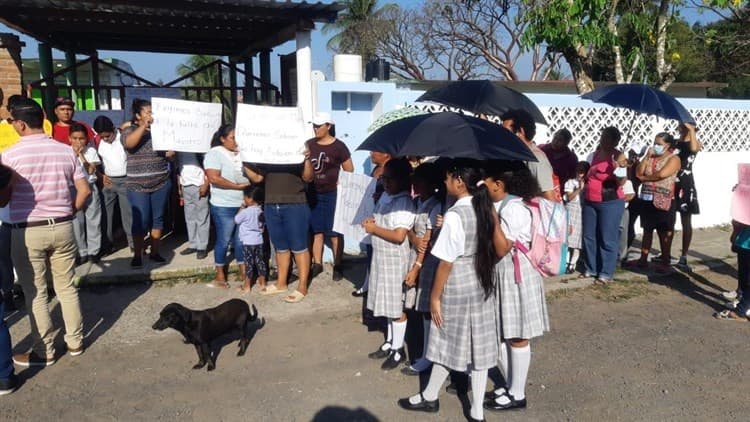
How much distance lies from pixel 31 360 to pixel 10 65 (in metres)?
3.67

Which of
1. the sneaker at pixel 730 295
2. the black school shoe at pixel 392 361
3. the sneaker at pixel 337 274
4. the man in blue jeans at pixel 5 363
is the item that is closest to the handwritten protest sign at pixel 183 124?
the sneaker at pixel 337 274

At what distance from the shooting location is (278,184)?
16.6 ft

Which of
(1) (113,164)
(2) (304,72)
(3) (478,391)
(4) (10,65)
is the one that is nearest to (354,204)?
(3) (478,391)

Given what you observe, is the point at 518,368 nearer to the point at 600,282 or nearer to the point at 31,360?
the point at 600,282

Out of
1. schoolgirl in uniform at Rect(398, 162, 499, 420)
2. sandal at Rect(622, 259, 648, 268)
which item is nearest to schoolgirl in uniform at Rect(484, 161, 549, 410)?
→ schoolgirl in uniform at Rect(398, 162, 499, 420)

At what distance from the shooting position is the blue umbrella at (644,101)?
17.2ft

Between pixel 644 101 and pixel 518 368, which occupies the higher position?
pixel 644 101

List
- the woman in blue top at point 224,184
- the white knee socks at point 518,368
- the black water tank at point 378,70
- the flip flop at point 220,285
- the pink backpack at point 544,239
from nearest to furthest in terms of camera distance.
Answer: the pink backpack at point 544,239 < the white knee socks at point 518,368 < the woman in blue top at point 224,184 < the flip flop at point 220,285 < the black water tank at point 378,70

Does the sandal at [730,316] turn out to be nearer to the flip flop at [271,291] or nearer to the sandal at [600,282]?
the sandal at [600,282]

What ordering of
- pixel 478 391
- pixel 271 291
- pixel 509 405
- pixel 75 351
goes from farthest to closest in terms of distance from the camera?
pixel 271 291 < pixel 75 351 < pixel 509 405 < pixel 478 391

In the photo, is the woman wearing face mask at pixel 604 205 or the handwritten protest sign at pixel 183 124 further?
the woman wearing face mask at pixel 604 205

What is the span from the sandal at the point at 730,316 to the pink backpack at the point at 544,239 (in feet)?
8.98

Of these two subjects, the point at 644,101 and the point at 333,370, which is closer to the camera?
the point at 333,370

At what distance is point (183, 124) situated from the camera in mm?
5523
